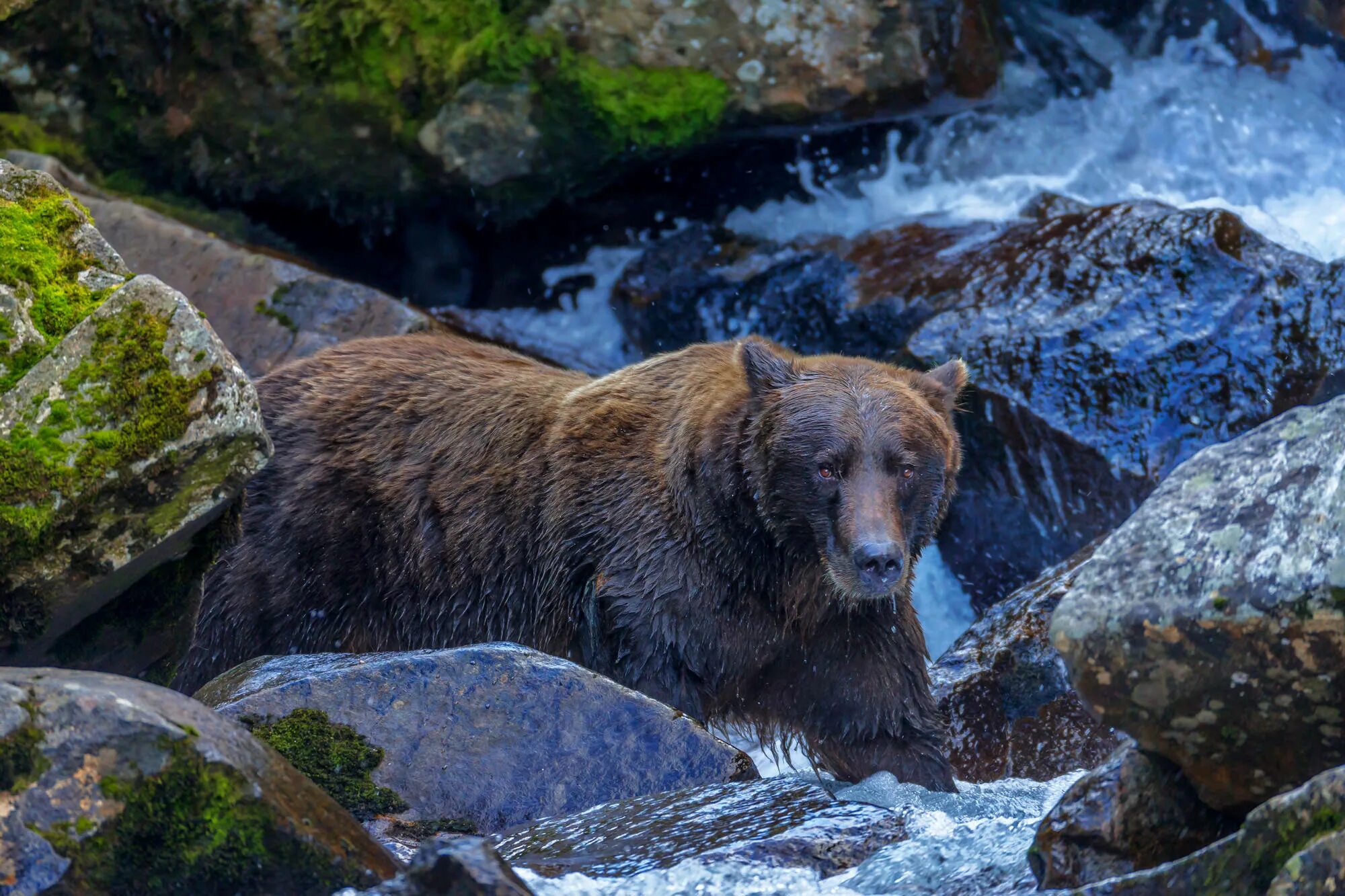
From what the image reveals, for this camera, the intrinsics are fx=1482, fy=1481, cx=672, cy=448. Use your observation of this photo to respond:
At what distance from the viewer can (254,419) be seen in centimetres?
491

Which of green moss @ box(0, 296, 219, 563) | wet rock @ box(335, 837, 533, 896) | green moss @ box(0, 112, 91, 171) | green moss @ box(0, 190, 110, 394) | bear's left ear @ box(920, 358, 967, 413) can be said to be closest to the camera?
wet rock @ box(335, 837, 533, 896)

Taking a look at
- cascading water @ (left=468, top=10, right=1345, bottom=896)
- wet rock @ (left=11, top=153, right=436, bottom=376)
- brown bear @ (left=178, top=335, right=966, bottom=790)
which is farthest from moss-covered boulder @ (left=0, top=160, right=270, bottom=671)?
cascading water @ (left=468, top=10, right=1345, bottom=896)

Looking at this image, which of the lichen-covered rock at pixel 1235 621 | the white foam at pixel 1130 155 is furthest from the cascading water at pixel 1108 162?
the lichen-covered rock at pixel 1235 621

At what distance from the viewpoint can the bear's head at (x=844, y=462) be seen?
6207 mm

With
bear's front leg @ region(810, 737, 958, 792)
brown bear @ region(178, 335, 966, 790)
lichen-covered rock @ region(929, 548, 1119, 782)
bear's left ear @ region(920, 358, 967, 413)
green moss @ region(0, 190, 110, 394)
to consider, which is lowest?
lichen-covered rock @ region(929, 548, 1119, 782)

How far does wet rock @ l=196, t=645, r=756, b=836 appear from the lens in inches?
205

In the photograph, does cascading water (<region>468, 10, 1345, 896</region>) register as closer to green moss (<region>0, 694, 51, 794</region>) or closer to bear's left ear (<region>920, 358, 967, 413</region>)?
bear's left ear (<region>920, 358, 967, 413</region>)

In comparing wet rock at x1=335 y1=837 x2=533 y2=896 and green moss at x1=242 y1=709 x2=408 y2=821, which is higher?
wet rock at x1=335 y1=837 x2=533 y2=896

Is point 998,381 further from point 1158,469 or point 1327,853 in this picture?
point 1327,853

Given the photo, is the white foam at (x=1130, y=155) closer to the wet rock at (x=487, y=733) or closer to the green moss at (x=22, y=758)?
the wet rock at (x=487, y=733)

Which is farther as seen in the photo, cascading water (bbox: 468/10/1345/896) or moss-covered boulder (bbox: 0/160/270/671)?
cascading water (bbox: 468/10/1345/896)

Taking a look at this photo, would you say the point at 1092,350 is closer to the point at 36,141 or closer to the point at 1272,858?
the point at 1272,858

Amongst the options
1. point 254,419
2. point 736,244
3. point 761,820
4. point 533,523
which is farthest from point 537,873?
point 736,244

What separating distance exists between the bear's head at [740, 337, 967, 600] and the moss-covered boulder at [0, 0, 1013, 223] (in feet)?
17.6
